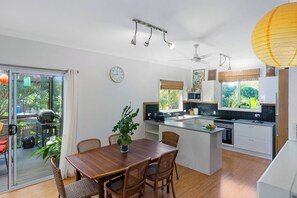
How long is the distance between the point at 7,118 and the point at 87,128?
1298mm

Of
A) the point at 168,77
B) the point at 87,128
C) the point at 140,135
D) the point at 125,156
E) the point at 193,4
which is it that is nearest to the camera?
the point at 193,4

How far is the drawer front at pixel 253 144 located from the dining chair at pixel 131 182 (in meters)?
3.37

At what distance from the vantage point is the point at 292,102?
1.91 metres

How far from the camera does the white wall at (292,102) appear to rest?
6.15 ft

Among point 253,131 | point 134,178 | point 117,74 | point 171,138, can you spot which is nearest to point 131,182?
point 134,178

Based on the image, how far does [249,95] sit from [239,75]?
2.10 feet

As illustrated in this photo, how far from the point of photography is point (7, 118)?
2.83m

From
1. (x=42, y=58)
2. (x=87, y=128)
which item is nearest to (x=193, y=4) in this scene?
(x=42, y=58)

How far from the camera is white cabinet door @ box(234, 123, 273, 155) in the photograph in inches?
161

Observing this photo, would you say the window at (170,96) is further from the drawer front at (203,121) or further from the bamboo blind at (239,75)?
the bamboo blind at (239,75)

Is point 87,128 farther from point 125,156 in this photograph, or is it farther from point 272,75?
point 272,75

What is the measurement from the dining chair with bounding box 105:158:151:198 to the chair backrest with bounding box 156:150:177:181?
263 mm

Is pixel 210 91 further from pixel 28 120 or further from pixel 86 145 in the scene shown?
pixel 28 120

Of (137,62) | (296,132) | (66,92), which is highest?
(137,62)
